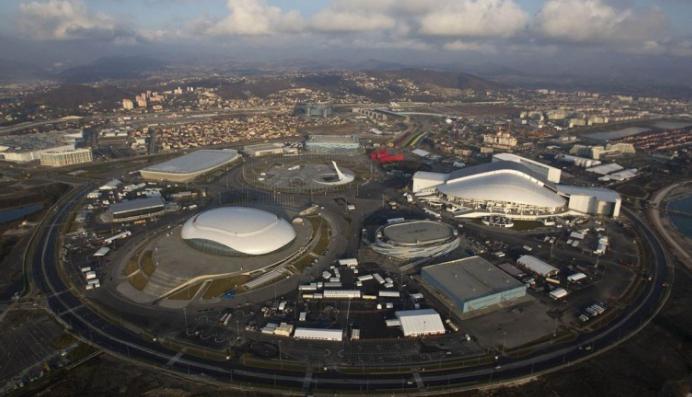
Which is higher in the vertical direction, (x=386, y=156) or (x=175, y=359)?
(x=386, y=156)

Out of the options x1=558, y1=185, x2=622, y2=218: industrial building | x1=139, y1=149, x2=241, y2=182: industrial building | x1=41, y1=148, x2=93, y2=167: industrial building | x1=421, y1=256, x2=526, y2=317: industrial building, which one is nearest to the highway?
x1=421, y1=256, x2=526, y2=317: industrial building

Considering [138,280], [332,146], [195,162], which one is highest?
[332,146]

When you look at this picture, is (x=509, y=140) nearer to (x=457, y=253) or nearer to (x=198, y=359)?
(x=457, y=253)

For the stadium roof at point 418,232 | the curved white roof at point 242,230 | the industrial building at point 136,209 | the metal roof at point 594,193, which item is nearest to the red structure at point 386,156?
the metal roof at point 594,193

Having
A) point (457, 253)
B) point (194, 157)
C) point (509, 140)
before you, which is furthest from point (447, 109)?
point (457, 253)

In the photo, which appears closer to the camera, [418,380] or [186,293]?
[418,380]

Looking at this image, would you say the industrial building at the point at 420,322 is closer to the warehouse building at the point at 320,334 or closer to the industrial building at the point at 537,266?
the warehouse building at the point at 320,334

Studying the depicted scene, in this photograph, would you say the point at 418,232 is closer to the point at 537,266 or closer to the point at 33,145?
the point at 537,266

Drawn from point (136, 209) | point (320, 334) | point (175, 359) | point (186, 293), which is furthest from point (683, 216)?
point (136, 209)
